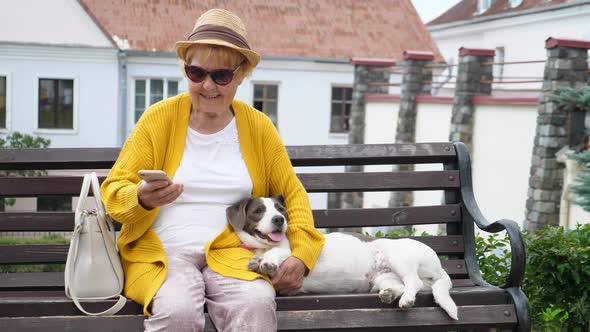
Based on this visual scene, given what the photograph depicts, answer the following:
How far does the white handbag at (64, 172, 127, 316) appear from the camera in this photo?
3568mm

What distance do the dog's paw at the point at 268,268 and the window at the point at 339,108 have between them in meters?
28.2

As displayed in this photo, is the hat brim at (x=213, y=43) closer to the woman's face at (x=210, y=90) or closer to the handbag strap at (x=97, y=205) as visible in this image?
the woman's face at (x=210, y=90)

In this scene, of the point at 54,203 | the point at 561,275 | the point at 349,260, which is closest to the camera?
the point at 349,260

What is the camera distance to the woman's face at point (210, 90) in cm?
383

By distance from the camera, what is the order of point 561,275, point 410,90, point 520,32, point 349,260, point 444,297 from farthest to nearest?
point 520,32, point 410,90, point 561,275, point 349,260, point 444,297

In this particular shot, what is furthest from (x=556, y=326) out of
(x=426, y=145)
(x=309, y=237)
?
(x=309, y=237)

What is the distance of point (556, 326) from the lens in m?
5.54

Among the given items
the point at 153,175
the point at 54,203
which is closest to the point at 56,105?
the point at 54,203

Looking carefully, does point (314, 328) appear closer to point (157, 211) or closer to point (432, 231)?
point (157, 211)

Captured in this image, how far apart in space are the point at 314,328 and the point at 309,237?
42 cm

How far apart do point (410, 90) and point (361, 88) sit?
123 inches

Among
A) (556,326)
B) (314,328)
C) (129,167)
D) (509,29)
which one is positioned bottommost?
(556,326)

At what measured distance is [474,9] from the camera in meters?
40.2

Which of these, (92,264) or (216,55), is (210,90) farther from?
(92,264)
